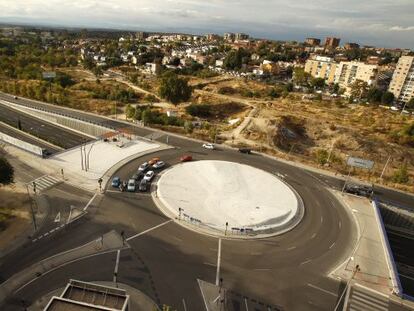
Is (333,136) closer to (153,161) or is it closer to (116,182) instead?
(153,161)

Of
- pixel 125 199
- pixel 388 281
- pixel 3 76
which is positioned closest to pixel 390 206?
pixel 388 281

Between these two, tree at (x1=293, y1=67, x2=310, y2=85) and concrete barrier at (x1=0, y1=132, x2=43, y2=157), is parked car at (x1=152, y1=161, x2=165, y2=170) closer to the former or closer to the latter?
concrete barrier at (x1=0, y1=132, x2=43, y2=157)

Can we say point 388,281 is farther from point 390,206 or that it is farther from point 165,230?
point 165,230

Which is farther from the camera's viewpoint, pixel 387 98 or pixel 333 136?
pixel 387 98

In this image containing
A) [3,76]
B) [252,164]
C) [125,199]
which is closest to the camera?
[125,199]

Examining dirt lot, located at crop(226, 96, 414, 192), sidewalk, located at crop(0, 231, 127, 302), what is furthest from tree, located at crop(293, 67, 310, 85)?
sidewalk, located at crop(0, 231, 127, 302)

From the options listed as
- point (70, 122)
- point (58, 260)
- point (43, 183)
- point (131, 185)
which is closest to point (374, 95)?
point (70, 122)
